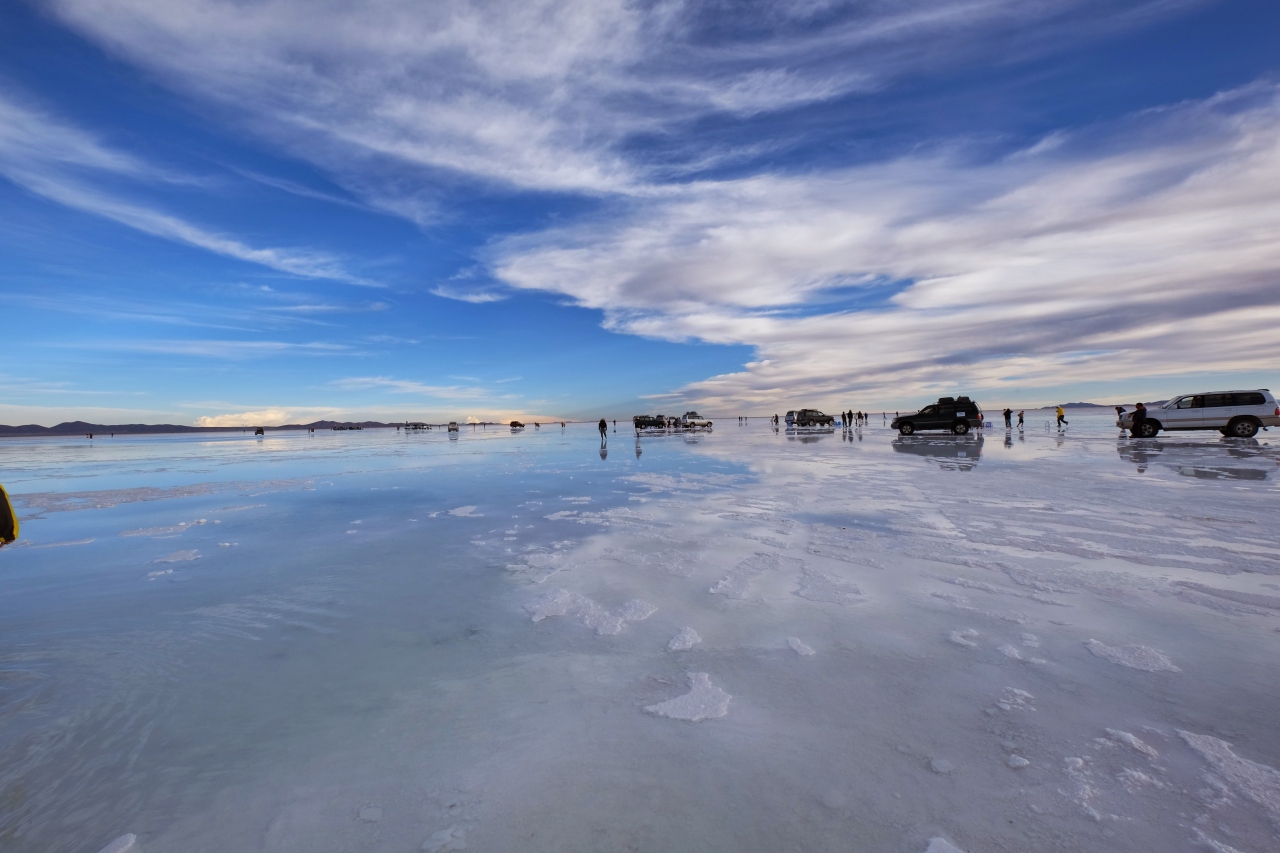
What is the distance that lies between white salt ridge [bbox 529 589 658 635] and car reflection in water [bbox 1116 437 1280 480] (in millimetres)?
15353

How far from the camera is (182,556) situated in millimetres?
7988

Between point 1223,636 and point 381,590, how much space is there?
7916 mm

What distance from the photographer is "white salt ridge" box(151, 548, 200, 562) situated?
7.80 metres

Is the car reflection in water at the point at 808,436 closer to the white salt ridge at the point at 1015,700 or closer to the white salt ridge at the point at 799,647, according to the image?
the white salt ridge at the point at 799,647

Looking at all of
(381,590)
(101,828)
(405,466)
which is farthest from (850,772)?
(405,466)

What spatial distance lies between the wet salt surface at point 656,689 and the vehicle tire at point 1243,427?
2409cm

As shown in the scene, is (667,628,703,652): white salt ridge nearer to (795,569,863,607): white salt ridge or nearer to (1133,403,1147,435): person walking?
(795,569,863,607): white salt ridge

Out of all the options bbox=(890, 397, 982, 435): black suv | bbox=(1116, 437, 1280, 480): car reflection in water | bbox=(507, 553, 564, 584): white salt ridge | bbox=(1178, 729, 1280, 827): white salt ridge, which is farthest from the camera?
bbox=(890, 397, 982, 435): black suv

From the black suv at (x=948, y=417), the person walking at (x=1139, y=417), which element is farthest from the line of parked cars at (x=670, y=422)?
the person walking at (x=1139, y=417)

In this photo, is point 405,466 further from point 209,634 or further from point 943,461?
point 943,461

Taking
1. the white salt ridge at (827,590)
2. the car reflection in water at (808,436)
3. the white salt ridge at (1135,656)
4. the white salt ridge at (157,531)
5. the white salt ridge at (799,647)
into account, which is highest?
the car reflection in water at (808,436)

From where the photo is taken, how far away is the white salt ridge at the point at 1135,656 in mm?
3900

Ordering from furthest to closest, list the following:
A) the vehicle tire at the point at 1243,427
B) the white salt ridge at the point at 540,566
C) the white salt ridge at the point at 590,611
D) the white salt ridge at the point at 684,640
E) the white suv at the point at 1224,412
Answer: the vehicle tire at the point at 1243,427, the white suv at the point at 1224,412, the white salt ridge at the point at 540,566, the white salt ridge at the point at 590,611, the white salt ridge at the point at 684,640

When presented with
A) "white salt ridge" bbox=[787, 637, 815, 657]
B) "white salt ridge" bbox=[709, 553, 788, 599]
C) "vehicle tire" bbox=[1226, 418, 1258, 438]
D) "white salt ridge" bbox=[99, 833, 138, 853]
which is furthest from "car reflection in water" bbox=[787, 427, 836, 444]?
"white salt ridge" bbox=[99, 833, 138, 853]
